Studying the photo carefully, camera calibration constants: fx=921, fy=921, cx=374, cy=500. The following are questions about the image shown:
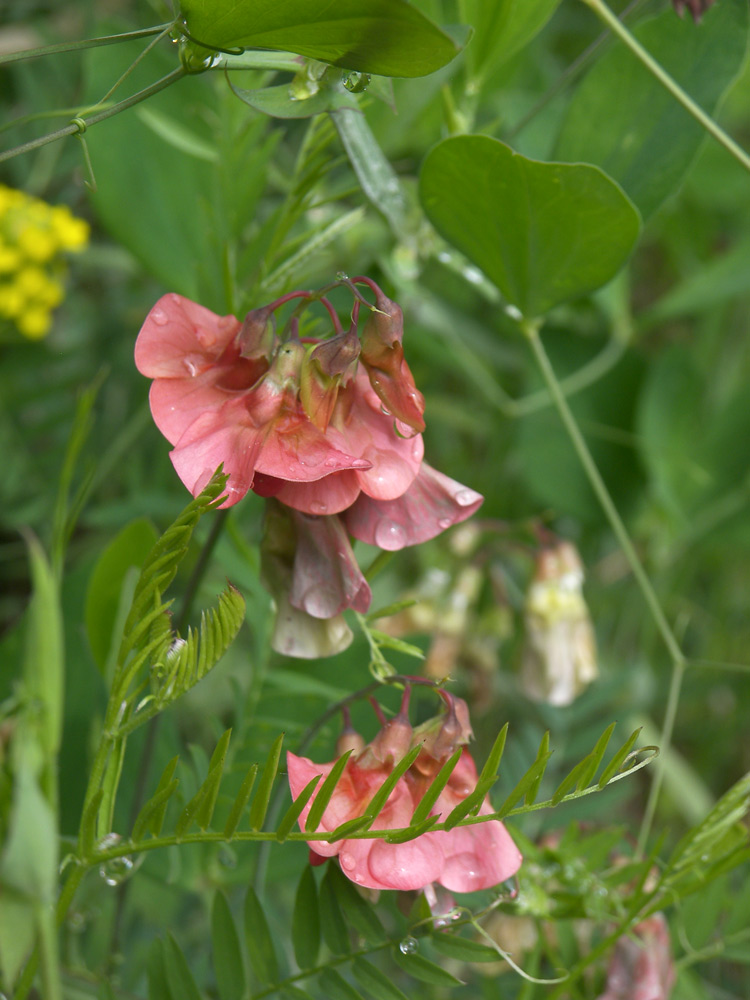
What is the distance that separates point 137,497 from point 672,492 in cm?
57

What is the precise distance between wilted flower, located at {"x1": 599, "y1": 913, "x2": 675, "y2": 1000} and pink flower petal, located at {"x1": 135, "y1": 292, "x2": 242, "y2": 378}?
1.17ft

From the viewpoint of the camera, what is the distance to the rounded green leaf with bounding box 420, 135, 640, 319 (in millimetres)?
427

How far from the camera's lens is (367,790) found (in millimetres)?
354

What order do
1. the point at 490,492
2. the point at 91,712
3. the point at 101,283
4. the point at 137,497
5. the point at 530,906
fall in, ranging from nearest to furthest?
the point at 530,906
the point at 91,712
the point at 137,497
the point at 490,492
the point at 101,283

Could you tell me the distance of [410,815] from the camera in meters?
0.34

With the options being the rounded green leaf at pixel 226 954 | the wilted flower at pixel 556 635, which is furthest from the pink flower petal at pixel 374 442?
the wilted flower at pixel 556 635

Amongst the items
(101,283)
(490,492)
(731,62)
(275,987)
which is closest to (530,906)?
(275,987)

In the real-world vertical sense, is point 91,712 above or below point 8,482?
above

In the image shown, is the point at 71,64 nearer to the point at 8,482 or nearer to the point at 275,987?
the point at 8,482

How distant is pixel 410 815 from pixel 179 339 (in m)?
0.20

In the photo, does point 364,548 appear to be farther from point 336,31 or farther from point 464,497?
point 336,31

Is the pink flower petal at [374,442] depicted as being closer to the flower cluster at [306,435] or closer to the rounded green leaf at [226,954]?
the flower cluster at [306,435]

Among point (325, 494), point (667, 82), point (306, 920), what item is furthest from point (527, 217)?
point (306, 920)

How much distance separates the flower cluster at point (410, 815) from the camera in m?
0.33
